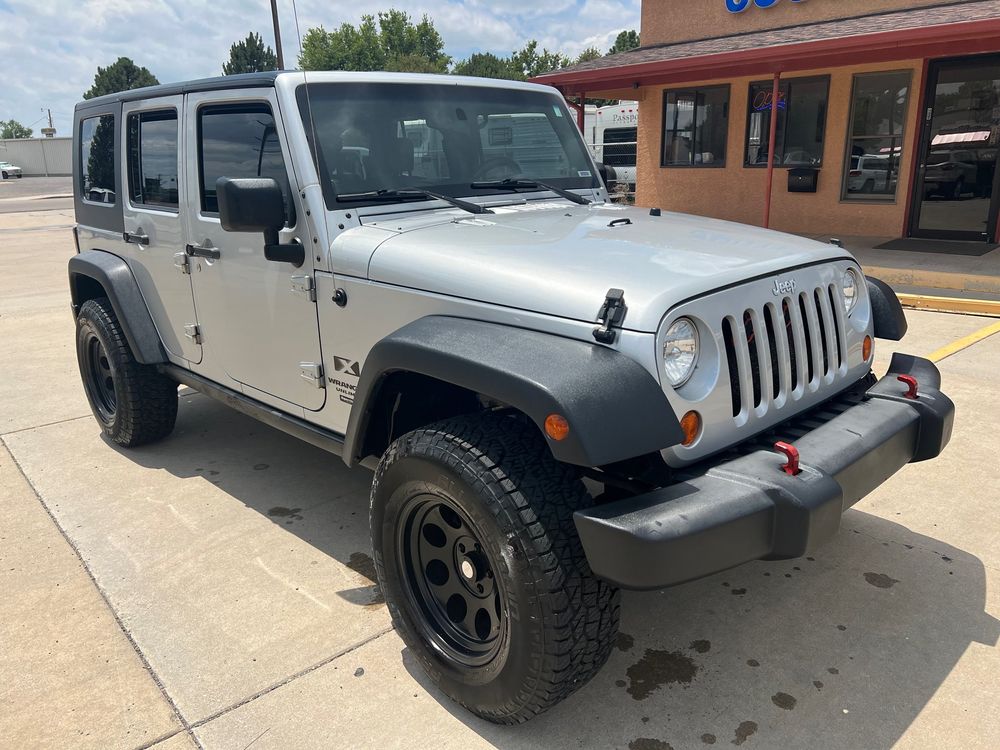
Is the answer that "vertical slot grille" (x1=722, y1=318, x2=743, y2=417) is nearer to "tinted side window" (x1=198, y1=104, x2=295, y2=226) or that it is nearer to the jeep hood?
the jeep hood

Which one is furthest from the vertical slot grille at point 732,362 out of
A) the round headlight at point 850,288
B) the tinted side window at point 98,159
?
the tinted side window at point 98,159

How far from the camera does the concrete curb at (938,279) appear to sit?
26.3ft

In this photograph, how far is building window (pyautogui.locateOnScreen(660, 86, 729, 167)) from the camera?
1308 cm

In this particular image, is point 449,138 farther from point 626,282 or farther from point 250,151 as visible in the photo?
point 626,282

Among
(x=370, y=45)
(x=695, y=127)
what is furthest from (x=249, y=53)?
(x=695, y=127)

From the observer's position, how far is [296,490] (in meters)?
4.04

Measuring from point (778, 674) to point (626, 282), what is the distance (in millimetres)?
1401

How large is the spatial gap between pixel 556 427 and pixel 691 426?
472mm

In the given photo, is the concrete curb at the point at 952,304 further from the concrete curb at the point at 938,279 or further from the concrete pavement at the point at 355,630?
the concrete pavement at the point at 355,630

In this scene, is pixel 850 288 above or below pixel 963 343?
above

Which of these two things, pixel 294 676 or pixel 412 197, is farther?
pixel 412 197

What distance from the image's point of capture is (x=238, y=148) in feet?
10.8

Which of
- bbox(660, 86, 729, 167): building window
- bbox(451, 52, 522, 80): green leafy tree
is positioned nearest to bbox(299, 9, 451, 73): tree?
bbox(451, 52, 522, 80): green leafy tree

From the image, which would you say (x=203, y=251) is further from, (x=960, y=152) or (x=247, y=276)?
(x=960, y=152)
